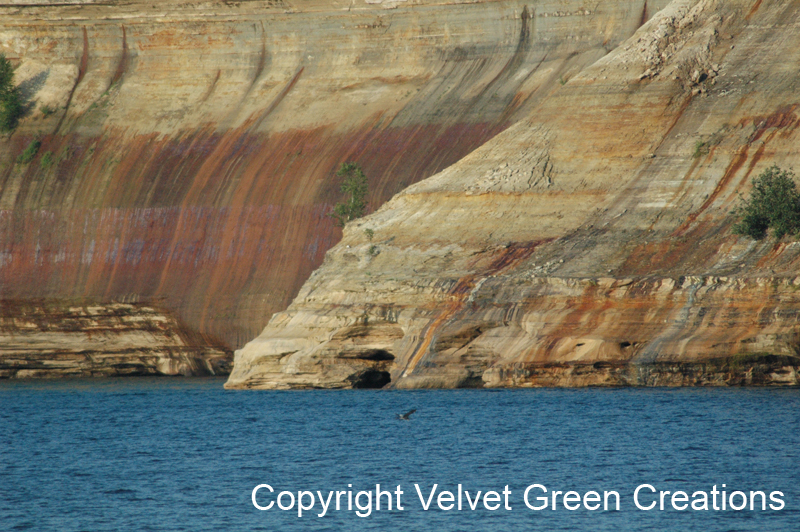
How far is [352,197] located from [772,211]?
2280 centimetres

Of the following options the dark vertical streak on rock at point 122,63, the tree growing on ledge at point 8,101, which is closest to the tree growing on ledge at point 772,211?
the dark vertical streak on rock at point 122,63

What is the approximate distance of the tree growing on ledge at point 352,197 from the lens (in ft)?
189

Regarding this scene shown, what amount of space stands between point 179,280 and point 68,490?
33731 millimetres

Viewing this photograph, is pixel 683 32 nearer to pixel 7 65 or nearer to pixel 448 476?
pixel 448 476

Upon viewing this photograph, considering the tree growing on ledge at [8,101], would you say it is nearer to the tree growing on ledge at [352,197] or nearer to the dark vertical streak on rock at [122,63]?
the dark vertical streak on rock at [122,63]

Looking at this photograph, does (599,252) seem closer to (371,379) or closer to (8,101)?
(371,379)

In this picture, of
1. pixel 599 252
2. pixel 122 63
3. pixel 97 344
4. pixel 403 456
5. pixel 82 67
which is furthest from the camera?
pixel 82 67

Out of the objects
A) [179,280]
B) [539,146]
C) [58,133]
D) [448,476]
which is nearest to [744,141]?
[539,146]

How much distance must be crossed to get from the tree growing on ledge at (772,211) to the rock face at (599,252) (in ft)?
1.90

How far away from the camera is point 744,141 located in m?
46.4

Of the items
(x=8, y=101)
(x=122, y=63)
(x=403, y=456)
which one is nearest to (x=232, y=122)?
(x=122, y=63)

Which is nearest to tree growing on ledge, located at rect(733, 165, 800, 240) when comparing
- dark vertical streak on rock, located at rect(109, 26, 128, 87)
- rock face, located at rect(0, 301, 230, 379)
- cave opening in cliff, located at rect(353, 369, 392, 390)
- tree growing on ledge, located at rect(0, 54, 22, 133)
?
cave opening in cliff, located at rect(353, 369, 392, 390)

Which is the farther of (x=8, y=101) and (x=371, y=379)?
(x=8, y=101)

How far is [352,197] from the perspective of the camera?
5828 cm
